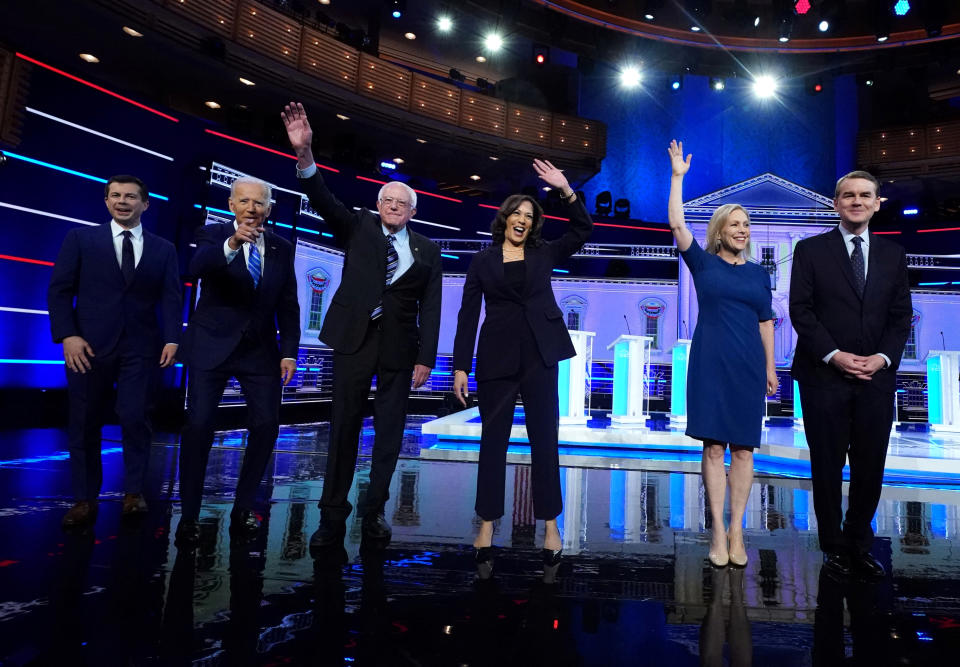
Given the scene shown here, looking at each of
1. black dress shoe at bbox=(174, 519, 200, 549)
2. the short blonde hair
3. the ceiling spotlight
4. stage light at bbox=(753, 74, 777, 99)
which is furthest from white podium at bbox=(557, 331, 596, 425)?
stage light at bbox=(753, 74, 777, 99)

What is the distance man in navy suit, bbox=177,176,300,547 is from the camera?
2.40m

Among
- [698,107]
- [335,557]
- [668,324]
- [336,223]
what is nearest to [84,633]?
[335,557]

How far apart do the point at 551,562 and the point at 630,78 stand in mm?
18329

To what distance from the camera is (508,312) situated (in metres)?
2.42

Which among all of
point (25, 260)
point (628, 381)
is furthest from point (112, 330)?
point (628, 381)

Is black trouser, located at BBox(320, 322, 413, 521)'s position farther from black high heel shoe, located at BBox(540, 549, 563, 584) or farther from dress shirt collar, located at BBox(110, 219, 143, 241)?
dress shirt collar, located at BBox(110, 219, 143, 241)

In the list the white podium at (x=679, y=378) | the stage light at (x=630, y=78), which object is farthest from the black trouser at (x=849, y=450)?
the stage light at (x=630, y=78)

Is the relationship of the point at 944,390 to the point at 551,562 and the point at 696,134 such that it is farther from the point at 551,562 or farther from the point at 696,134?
the point at 696,134

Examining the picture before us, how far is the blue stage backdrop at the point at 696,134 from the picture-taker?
17438 millimetres

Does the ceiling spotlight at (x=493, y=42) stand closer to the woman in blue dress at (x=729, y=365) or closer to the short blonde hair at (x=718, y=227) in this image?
the short blonde hair at (x=718, y=227)

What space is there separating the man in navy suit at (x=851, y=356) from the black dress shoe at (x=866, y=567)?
0.02 m

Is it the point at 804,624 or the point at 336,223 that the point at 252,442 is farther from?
the point at 804,624

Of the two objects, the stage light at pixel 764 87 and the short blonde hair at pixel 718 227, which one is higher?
the stage light at pixel 764 87

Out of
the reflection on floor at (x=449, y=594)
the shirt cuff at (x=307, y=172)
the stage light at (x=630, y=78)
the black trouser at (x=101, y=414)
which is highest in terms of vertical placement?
the stage light at (x=630, y=78)
